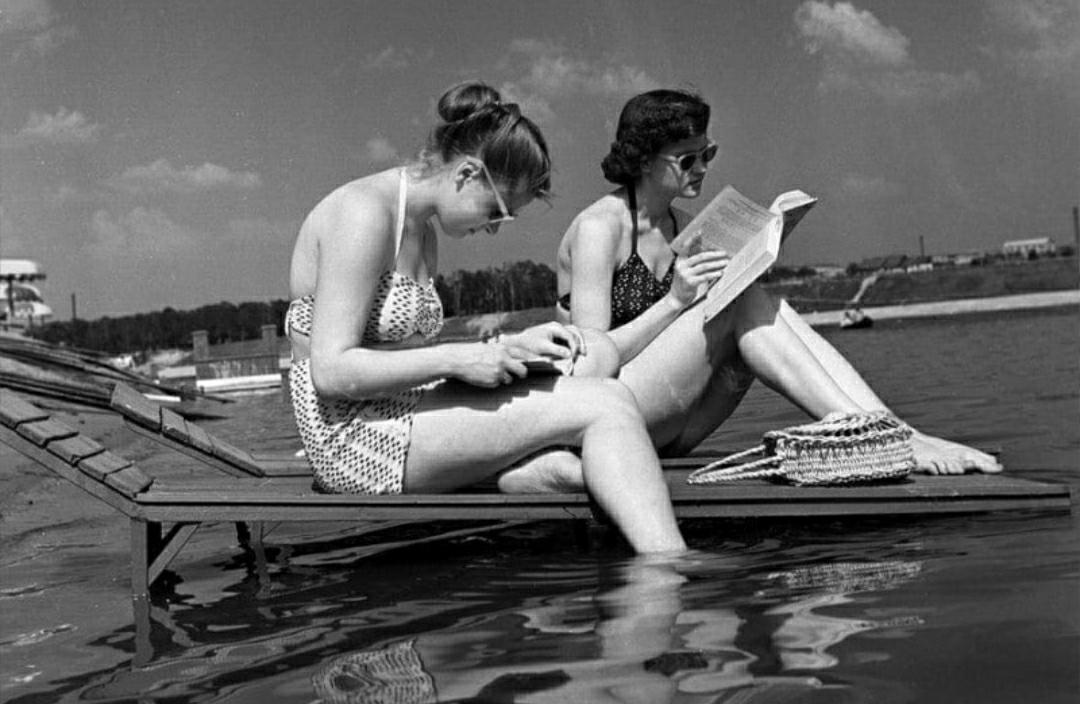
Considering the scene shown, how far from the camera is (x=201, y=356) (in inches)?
1252

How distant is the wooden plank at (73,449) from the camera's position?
3.74 meters

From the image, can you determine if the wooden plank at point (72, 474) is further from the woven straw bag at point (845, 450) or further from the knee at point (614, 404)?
the woven straw bag at point (845, 450)

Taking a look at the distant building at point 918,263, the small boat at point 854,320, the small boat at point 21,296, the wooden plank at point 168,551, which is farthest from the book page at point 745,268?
the distant building at point 918,263

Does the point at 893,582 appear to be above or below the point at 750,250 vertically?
below

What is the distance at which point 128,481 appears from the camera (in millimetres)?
3762

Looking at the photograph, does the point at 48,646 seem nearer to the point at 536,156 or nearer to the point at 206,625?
the point at 206,625

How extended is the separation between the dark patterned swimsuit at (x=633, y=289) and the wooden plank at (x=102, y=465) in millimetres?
1754

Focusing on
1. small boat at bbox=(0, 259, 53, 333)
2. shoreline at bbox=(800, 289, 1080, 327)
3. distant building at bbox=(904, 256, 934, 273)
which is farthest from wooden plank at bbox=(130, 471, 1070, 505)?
distant building at bbox=(904, 256, 934, 273)

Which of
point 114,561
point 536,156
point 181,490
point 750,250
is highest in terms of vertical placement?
point 536,156

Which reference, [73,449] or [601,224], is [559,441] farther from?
[73,449]

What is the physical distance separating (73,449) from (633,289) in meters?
1.96

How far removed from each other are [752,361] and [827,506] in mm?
619

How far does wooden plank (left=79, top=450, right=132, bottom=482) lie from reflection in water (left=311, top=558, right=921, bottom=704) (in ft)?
4.79

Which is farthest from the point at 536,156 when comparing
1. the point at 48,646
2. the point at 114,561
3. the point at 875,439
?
the point at 114,561
